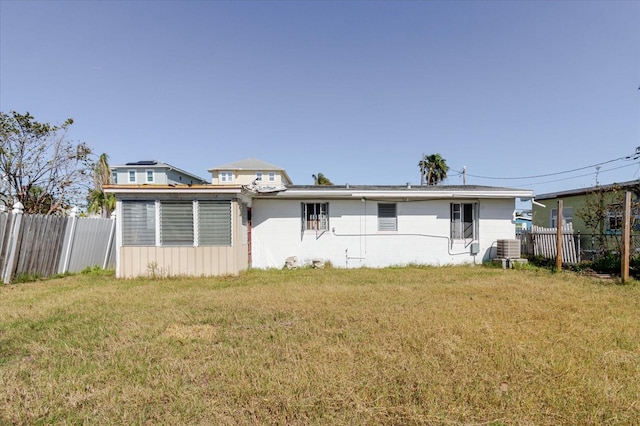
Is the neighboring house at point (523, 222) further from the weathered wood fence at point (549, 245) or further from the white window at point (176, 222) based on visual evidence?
the white window at point (176, 222)

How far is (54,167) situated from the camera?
1440 centimetres

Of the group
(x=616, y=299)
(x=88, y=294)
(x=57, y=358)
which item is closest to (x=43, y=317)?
(x=88, y=294)

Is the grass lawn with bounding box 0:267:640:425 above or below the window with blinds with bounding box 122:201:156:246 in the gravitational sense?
below

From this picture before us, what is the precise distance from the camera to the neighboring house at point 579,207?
10320 millimetres

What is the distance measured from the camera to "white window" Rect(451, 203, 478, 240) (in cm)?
1067

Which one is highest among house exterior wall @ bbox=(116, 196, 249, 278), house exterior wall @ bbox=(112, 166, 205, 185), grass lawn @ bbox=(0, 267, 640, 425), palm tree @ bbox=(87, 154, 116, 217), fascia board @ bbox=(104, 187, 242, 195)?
house exterior wall @ bbox=(112, 166, 205, 185)

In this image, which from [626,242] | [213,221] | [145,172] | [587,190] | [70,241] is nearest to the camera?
[626,242]

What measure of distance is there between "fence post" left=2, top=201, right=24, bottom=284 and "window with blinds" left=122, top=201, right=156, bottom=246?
222 centimetres

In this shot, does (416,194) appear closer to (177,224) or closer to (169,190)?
(177,224)

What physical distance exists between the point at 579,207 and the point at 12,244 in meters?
21.0

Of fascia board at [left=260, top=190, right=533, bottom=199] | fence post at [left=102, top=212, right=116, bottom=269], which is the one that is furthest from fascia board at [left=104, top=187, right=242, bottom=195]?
fence post at [left=102, top=212, right=116, bottom=269]

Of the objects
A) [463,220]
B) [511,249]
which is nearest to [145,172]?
[463,220]

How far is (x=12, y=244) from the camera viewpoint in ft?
23.7

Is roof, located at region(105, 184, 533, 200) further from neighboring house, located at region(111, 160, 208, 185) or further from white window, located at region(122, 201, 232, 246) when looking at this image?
neighboring house, located at region(111, 160, 208, 185)
